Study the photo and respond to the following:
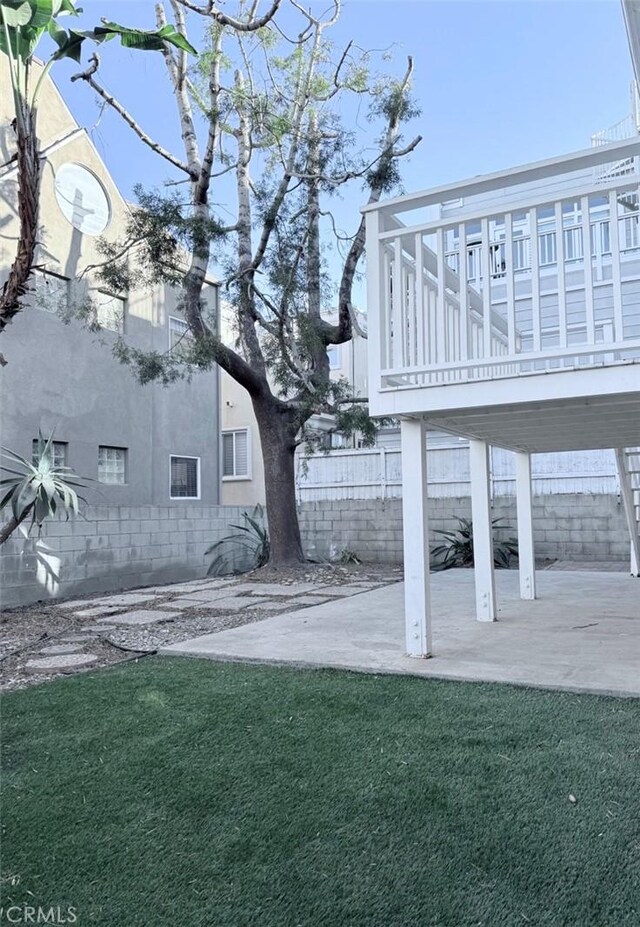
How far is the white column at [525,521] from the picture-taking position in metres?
5.78

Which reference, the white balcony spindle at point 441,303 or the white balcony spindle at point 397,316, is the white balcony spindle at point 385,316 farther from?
the white balcony spindle at point 441,303

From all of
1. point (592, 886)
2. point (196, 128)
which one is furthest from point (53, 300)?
point (592, 886)

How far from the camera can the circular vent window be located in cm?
986

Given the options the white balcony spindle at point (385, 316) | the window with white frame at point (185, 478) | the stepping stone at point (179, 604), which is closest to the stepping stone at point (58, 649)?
the stepping stone at point (179, 604)

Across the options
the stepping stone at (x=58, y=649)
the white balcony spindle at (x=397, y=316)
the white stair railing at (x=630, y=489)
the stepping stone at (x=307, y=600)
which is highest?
the white balcony spindle at (x=397, y=316)

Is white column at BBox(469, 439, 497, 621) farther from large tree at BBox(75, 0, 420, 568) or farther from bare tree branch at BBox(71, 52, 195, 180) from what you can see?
bare tree branch at BBox(71, 52, 195, 180)

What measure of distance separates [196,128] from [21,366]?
13.1ft

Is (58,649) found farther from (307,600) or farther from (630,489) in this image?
(630,489)

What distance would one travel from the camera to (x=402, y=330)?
3795 millimetres

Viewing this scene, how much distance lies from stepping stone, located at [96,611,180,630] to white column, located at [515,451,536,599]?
10.4 ft

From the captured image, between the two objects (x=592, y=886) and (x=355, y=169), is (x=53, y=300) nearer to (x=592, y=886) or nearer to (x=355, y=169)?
(x=355, y=169)

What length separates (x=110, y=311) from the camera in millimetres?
10398

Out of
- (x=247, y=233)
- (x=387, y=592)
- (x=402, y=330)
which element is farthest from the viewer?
(x=247, y=233)

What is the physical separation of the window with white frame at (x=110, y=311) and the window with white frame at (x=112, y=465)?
1933 millimetres
